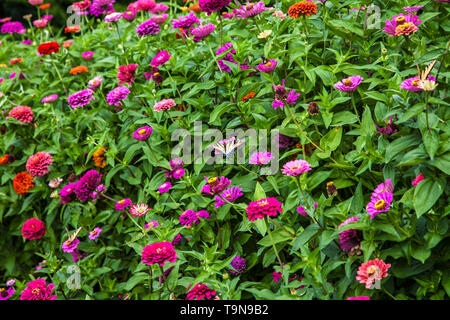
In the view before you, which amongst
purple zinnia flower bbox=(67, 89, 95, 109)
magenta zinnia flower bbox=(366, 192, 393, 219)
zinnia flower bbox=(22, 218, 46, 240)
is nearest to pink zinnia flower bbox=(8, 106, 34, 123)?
purple zinnia flower bbox=(67, 89, 95, 109)

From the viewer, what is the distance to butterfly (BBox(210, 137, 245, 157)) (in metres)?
2.12

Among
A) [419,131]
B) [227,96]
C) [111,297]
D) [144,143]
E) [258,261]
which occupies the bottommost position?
[111,297]

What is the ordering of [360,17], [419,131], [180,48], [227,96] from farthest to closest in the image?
→ 1. [180,48]
2. [227,96]
3. [360,17]
4. [419,131]

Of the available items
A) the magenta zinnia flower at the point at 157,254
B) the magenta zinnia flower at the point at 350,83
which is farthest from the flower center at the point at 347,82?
the magenta zinnia flower at the point at 157,254

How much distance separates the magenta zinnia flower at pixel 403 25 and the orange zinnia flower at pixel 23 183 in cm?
228

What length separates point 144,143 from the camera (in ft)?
8.79

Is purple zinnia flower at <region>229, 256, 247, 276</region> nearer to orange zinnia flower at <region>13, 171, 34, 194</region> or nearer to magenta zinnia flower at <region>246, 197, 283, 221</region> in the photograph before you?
magenta zinnia flower at <region>246, 197, 283, 221</region>

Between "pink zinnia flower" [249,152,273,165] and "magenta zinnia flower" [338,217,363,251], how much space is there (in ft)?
1.60

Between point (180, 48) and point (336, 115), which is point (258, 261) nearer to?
point (336, 115)

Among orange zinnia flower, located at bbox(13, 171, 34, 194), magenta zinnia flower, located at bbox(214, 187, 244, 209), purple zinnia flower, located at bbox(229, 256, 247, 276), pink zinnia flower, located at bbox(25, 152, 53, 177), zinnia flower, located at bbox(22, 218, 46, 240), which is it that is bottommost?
zinnia flower, located at bbox(22, 218, 46, 240)

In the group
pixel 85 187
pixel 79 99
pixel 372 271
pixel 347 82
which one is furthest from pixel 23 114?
pixel 372 271

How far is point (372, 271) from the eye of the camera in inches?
61.8
